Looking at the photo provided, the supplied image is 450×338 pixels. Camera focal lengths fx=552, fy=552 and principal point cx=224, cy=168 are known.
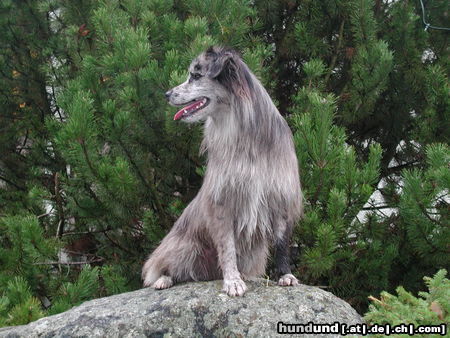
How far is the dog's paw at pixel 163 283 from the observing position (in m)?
3.70

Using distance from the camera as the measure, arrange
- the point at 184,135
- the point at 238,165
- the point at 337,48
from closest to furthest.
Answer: the point at 238,165
the point at 184,135
the point at 337,48

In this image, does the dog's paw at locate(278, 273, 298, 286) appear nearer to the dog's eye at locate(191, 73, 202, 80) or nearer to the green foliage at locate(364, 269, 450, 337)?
the green foliage at locate(364, 269, 450, 337)

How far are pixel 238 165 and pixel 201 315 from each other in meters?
0.95

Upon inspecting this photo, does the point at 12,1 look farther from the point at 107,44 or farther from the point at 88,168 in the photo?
the point at 88,168

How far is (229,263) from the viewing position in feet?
11.4

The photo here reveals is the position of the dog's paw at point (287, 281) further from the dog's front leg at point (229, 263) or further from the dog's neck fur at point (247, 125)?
the dog's neck fur at point (247, 125)

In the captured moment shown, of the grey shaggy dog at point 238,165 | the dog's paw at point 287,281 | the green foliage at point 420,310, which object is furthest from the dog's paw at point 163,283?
the green foliage at point 420,310

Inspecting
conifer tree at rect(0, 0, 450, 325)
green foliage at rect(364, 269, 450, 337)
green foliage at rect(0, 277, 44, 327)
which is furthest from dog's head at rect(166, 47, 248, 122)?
green foliage at rect(0, 277, 44, 327)

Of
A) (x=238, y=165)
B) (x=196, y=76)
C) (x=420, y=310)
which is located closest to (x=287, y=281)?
(x=238, y=165)

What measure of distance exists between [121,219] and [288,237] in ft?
5.91

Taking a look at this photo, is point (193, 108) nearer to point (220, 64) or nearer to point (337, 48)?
point (220, 64)

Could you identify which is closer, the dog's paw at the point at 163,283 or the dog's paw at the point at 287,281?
the dog's paw at the point at 287,281

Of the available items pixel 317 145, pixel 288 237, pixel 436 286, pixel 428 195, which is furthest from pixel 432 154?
pixel 436 286

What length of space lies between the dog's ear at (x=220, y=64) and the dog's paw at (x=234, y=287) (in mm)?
1293
